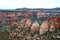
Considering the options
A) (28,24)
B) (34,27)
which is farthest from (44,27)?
(28,24)

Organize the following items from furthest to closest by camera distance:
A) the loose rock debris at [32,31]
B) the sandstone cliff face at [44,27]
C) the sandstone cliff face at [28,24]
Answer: the sandstone cliff face at [28,24]
the sandstone cliff face at [44,27]
the loose rock debris at [32,31]

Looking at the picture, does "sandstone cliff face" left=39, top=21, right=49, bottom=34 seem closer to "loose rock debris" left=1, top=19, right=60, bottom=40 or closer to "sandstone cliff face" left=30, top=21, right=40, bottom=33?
"loose rock debris" left=1, top=19, right=60, bottom=40

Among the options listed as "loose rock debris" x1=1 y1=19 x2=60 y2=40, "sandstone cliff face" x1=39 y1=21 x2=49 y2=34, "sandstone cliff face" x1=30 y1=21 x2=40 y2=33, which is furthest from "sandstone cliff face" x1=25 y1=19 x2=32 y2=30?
"sandstone cliff face" x1=39 y1=21 x2=49 y2=34

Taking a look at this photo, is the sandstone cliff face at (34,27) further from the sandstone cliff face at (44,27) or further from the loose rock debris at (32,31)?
the sandstone cliff face at (44,27)

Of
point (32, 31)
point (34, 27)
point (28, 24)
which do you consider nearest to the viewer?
point (32, 31)

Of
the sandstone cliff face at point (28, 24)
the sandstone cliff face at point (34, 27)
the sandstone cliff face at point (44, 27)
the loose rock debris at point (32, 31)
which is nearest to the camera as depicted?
the loose rock debris at point (32, 31)

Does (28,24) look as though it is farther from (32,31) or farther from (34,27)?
(32,31)

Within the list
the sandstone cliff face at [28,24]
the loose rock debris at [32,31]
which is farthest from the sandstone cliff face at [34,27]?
the sandstone cliff face at [28,24]

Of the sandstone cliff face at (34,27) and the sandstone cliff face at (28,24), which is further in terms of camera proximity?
the sandstone cliff face at (28,24)

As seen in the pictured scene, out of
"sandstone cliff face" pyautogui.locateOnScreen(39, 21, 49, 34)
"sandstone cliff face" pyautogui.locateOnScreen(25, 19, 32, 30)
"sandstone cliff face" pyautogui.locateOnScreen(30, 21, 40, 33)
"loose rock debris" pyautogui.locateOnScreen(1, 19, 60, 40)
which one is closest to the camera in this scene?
"loose rock debris" pyautogui.locateOnScreen(1, 19, 60, 40)

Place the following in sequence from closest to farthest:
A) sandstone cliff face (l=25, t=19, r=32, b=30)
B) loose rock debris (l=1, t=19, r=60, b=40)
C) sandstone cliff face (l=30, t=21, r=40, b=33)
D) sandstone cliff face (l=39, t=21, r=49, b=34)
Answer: loose rock debris (l=1, t=19, r=60, b=40), sandstone cliff face (l=39, t=21, r=49, b=34), sandstone cliff face (l=30, t=21, r=40, b=33), sandstone cliff face (l=25, t=19, r=32, b=30)

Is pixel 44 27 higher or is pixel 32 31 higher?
pixel 44 27
